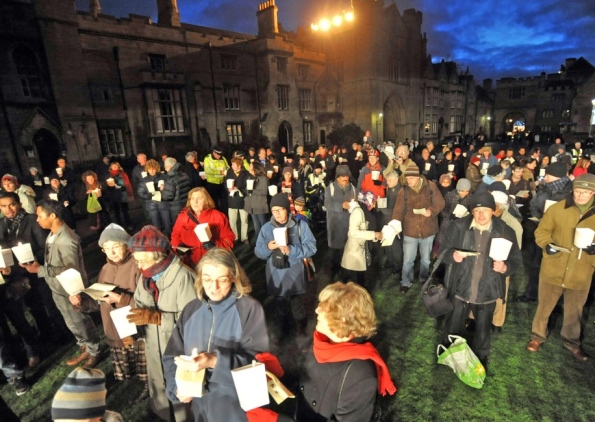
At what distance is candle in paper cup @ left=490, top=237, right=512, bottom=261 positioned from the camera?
3.07m

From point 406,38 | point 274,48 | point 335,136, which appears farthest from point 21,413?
point 406,38

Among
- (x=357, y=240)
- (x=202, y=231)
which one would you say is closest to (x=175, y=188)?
(x=202, y=231)

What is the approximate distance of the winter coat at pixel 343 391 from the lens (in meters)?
1.83

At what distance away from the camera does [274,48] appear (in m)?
24.1

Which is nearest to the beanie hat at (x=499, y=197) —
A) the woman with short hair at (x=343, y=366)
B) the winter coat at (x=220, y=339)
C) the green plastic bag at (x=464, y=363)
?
the green plastic bag at (x=464, y=363)

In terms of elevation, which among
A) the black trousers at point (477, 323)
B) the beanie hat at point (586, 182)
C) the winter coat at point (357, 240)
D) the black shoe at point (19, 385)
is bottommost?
the black shoe at point (19, 385)

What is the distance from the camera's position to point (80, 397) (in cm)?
155

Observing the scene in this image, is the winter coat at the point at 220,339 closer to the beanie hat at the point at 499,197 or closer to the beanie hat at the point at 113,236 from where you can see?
the beanie hat at the point at 113,236

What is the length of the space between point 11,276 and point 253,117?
2228cm

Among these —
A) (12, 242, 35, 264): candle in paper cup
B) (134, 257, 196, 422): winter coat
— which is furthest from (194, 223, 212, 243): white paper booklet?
(12, 242, 35, 264): candle in paper cup

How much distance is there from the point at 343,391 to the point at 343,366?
0.14 m

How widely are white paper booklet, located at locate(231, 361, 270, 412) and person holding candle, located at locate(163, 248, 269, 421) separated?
Result: 421mm

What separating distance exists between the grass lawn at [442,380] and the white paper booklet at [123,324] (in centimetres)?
131

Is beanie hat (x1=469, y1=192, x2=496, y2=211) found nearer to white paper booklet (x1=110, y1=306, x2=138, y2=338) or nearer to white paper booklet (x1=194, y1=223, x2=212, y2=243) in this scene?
white paper booklet (x1=194, y1=223, x2=212, y2=243)
